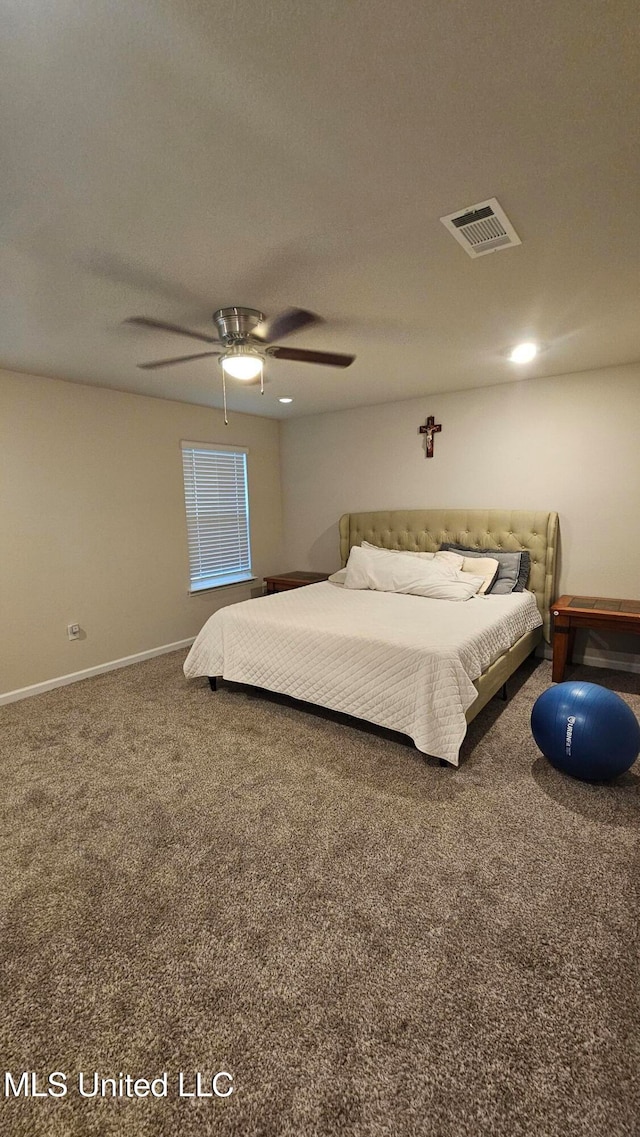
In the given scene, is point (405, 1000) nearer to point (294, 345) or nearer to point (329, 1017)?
point (329, 1017)

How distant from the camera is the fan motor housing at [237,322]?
230 cm

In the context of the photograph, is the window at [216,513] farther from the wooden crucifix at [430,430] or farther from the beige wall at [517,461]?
the wooden crucifix at [430,430]

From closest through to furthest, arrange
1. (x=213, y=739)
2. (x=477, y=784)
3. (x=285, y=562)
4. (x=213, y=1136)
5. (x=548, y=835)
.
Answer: (x=213, y=1136), (x=548, y=835), (x=477, y=784), (x=213, y=739), (x=285, y=562)

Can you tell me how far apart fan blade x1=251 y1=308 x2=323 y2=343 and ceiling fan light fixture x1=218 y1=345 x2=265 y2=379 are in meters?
0.15

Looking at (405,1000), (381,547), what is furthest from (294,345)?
(405,1000)

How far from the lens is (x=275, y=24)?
95cm

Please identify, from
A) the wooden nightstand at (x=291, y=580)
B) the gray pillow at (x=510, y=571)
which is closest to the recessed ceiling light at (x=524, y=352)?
the gray pillow at (x=510, y=571)

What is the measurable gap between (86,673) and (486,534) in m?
3.67

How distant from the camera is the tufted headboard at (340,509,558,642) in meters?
3.89

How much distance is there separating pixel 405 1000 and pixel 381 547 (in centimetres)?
379

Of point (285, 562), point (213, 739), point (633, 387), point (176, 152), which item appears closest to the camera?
point (176, 152)

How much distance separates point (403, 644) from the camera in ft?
8.38

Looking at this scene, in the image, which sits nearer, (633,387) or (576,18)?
(576,18)

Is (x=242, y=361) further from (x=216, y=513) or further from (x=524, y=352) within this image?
(x=216, y=513)
